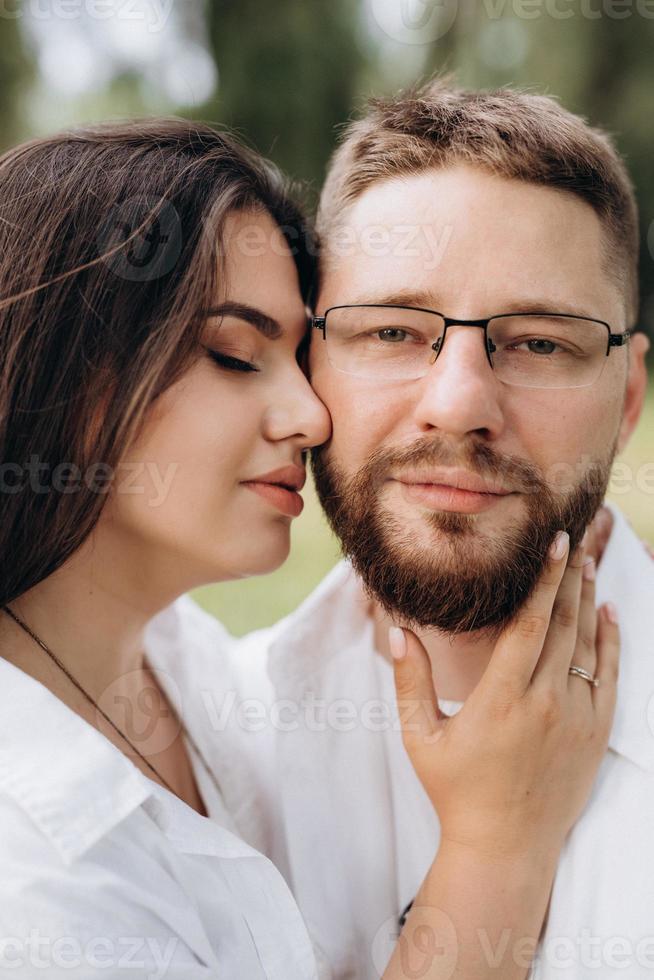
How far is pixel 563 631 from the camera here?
216 cm

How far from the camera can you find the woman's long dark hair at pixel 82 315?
196 centimetres

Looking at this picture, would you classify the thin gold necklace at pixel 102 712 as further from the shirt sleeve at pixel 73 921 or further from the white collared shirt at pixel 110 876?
the shirt sleeve at pixel 73 921

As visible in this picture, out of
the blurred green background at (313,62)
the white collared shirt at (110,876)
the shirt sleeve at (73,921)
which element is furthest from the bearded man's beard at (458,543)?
the blurred green background at (313,62)

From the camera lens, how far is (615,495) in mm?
8516

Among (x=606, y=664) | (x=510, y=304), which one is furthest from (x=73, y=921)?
(x=510, y=304)

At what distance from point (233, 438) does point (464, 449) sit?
0.56m

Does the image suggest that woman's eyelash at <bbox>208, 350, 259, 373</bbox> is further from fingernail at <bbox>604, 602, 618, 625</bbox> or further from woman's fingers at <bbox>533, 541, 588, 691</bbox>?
fingernail at <bbox>604, 602, 618, 625</bbox>

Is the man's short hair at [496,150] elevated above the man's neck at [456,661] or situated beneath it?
elevated above

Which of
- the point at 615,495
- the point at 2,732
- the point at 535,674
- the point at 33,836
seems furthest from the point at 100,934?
the point at 615,495

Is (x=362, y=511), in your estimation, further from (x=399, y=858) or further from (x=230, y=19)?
(x=230, y=19)

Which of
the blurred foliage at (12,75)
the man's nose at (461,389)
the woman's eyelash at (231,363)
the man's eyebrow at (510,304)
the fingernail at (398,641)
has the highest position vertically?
the blurred foliage at (12,75)

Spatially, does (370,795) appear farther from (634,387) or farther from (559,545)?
(634,387)

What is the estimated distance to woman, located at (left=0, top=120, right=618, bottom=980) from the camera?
5.77ft

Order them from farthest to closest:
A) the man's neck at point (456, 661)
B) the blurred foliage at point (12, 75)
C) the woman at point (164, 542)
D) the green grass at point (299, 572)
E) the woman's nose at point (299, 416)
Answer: the blurred foliage at point (12, 75), the green grass at point (299, 572), the man's neck at point (456, 661), the woman's nose at point (299, 416), the woman at point (164, 542)
